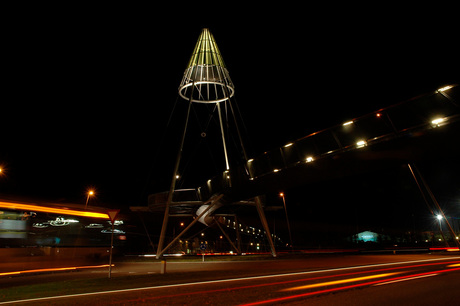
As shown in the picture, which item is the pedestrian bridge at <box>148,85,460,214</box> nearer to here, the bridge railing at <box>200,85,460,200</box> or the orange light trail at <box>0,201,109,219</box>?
the bridge railing at <box>200,85,460,200</box>

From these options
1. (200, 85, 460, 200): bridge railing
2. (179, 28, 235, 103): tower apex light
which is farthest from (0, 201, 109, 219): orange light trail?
(179, 28, 235, 103): tower apex light

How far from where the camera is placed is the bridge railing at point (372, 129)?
13961 mm

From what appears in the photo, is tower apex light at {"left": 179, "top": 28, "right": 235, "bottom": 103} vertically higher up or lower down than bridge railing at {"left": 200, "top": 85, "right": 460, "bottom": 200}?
higher up

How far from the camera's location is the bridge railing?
13961 millimetres

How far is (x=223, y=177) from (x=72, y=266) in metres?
11.7

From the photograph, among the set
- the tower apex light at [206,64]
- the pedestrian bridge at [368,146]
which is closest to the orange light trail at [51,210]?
the pedestrian bridge at [368,146]

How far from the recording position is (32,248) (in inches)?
568

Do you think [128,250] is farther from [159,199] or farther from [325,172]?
[325,172]

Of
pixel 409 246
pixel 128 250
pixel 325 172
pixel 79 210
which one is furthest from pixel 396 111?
pixel 128 250

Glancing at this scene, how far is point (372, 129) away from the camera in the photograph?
621 inches

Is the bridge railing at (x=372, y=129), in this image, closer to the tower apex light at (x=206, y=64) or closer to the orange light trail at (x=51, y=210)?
the orange light trail at (x=51, y=210)

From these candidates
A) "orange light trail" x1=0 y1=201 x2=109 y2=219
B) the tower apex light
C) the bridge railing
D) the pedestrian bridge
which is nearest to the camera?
"orange light trail" x1=0 y1=201 x2=109 y2=219

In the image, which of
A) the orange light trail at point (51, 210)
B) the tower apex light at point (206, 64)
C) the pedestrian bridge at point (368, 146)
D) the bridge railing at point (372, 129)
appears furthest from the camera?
the tower apex light at point (206, 64)

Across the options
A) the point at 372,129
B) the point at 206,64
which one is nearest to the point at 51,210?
the point at 372,129
